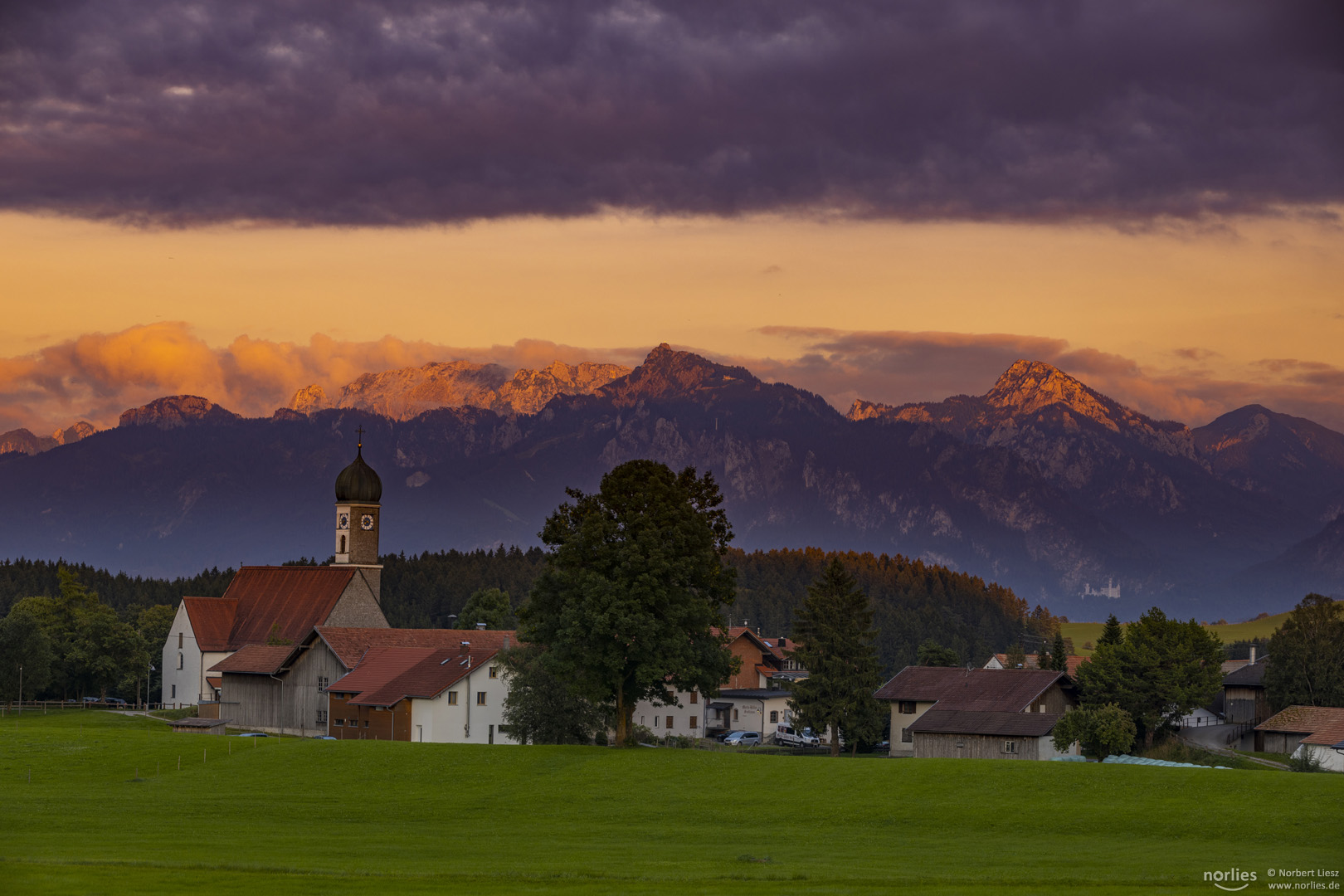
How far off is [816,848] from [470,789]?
2189 cm

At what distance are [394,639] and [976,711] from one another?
42.1 meters

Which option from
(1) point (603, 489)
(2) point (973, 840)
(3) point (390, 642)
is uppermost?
(1) point (603, 489)

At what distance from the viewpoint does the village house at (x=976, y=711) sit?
87.3m

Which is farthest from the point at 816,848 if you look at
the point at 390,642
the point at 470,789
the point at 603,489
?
the point at 390,642

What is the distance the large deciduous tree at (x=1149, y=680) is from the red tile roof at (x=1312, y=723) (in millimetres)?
5093

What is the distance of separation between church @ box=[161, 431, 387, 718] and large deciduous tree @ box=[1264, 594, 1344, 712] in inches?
2944

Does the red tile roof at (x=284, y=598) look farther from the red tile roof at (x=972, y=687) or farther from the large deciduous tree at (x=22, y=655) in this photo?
the red tile roof at (x=972, y=687)

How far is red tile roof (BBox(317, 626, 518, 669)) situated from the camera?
101750mm

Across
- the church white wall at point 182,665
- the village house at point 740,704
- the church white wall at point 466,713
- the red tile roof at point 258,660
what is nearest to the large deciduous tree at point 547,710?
the church white wall at point 466,713

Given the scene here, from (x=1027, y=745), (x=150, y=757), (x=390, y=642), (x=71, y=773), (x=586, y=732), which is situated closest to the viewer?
(x=71, y=773)

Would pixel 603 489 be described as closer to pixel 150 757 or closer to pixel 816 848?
pixel 150 757

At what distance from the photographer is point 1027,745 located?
86500mm

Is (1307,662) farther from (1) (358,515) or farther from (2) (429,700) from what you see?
(1) (358,515)

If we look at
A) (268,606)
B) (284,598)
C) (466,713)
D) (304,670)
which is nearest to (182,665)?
(268,606)
